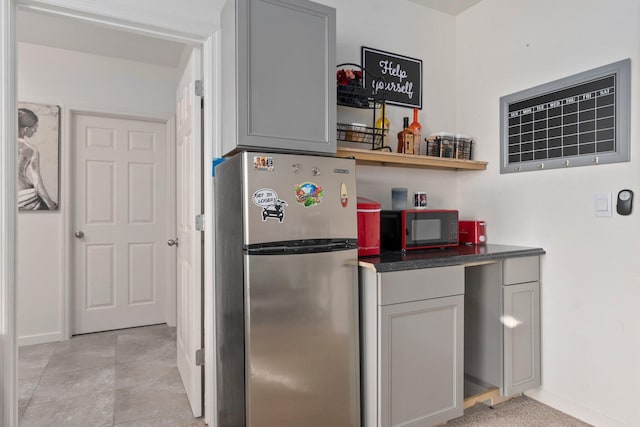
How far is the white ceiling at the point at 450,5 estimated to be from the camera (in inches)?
105

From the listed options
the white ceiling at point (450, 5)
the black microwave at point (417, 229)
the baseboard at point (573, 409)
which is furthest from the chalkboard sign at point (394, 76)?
the baseboard at point (573, 409)

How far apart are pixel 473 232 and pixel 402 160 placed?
0.71 meters

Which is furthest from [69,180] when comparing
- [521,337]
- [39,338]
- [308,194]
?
[521,337]

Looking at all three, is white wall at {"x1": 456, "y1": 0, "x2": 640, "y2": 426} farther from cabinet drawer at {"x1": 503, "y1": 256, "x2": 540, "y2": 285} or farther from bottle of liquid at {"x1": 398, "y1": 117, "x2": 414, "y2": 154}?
bottle of liquid at {"x1": 398, "y1": 117, "x2": 414, "y2": 154}

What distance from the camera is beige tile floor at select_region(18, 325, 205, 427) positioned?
2.18 m

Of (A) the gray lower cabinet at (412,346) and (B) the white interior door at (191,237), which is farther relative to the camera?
(B) the white interior door at (191,237)

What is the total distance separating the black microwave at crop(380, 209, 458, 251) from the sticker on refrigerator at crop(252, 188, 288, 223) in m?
0.84

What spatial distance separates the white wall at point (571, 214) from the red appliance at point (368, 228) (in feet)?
3.45

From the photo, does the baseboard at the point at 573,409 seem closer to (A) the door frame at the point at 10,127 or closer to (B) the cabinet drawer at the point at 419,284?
(B) the cabinet drawer at the point at 419,284

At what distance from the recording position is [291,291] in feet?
5.37

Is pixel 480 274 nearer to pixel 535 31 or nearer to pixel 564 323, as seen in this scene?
pixel 564 323

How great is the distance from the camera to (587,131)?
6.79 feet

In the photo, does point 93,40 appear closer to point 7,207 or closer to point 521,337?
point 7,207

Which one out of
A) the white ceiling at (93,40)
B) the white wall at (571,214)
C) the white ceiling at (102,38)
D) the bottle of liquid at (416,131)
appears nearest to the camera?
the white wall at (571,214)
